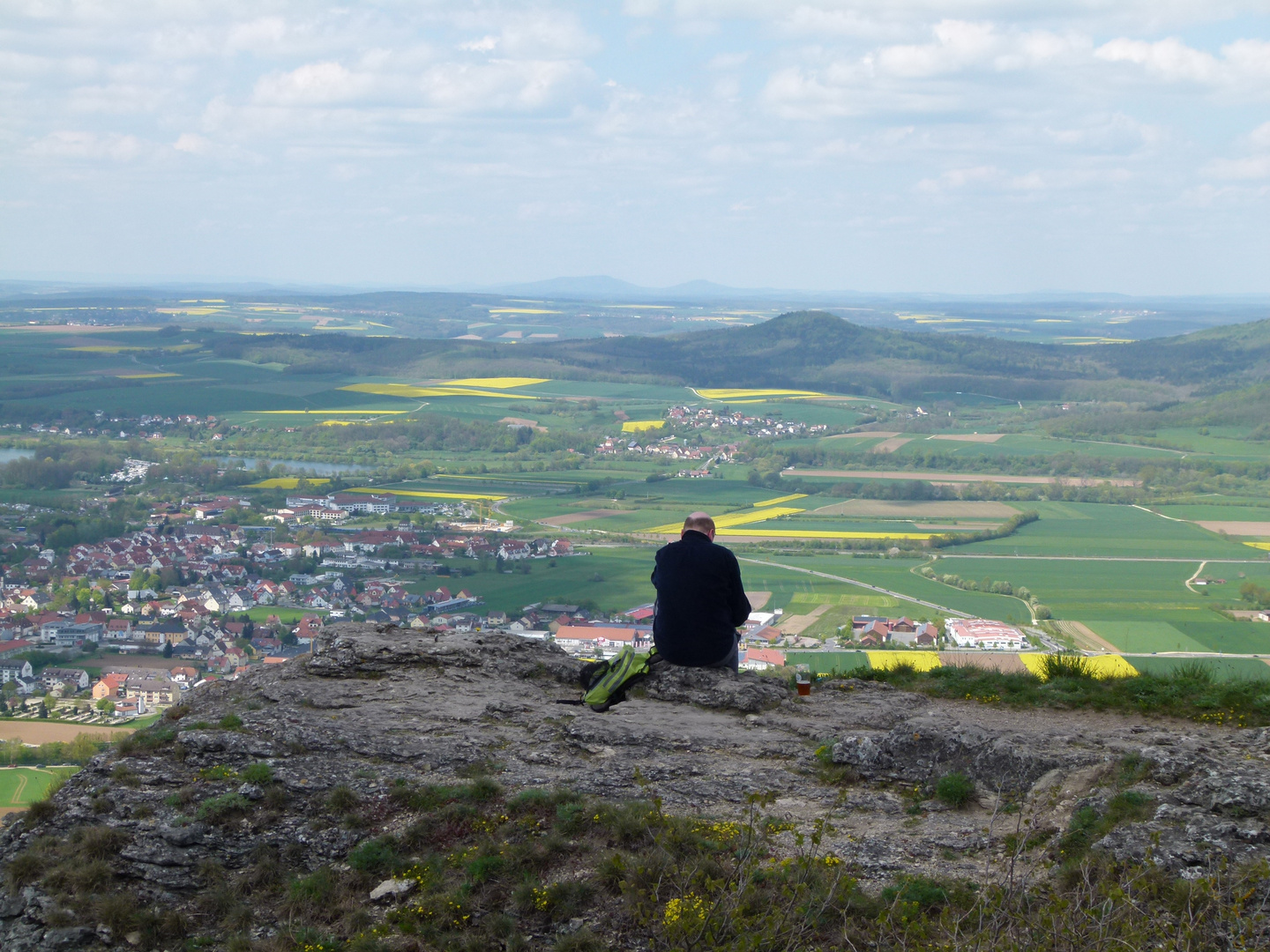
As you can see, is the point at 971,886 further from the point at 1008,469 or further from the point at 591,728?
the point at 1008,469

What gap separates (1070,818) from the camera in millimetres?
6305

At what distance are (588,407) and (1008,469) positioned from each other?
1895 inches

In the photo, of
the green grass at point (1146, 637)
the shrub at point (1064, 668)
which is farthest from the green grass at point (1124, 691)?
the green grass at point (1146, 637)

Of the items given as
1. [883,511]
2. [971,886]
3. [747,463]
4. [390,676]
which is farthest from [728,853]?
[747,463]

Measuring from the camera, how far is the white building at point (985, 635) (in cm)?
2334

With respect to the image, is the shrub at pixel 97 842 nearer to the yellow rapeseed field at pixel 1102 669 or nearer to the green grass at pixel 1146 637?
the yellow rapeseed field at pixel 1102 669

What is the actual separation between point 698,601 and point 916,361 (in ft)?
470

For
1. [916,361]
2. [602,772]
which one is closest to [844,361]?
[916,361]

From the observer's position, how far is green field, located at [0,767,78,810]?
1249 cm

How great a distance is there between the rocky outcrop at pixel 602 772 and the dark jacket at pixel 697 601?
0.28 m

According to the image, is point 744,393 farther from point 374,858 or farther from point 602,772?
point 374,858

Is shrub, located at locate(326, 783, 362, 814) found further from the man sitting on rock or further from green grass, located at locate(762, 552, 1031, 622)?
green grass, located at locate(762, 552, 1031, 622)

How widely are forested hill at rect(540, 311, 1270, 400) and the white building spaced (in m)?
102

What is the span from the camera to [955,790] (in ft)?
23.3
